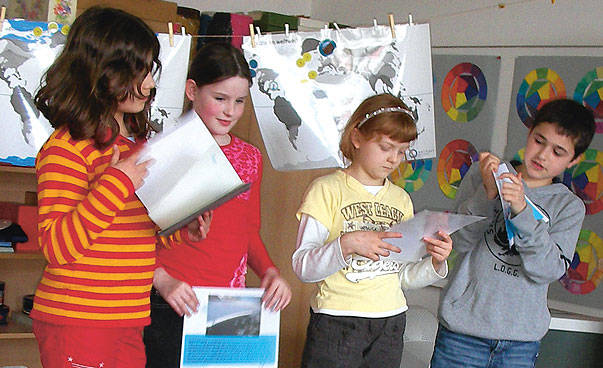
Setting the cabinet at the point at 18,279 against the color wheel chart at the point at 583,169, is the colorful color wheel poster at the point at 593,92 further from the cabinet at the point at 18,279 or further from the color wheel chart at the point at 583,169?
the cabinet at the point at 18,279

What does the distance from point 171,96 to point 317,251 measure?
98 cm

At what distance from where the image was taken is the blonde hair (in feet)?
5.92

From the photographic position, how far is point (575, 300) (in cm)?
294

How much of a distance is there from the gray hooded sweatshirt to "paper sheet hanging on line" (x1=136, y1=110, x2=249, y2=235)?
2.74 ft

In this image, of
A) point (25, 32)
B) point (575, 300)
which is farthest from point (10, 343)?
point (575, 300)

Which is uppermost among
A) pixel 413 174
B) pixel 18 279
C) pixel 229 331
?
pixel 229 331

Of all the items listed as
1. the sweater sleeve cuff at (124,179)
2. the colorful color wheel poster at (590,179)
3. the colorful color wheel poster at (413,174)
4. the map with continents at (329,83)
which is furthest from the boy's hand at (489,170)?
the colorful color wheel poster at (413,174)

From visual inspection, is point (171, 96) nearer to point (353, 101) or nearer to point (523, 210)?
point (353, 101)

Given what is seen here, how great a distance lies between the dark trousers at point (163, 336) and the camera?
1.67 meters

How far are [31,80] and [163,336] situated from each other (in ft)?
4.34

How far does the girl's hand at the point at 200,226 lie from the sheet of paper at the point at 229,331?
0.12 meters

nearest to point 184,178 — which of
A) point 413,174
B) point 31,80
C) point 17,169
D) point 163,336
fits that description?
point 163,336

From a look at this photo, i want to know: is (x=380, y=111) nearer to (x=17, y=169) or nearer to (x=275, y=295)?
(x=275, y=295)

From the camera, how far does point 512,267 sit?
1.92m
